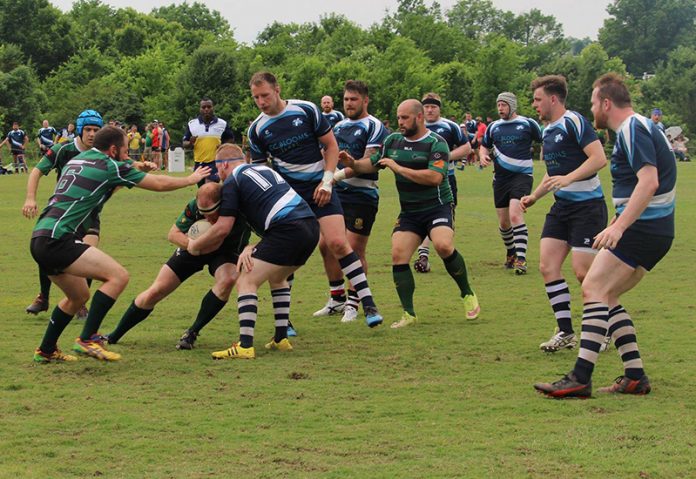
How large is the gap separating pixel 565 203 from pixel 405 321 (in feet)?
6.83

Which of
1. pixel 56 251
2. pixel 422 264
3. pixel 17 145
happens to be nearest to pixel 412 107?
pixel 56 251

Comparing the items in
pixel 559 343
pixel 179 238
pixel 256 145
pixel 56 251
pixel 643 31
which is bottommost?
pixel 559 343

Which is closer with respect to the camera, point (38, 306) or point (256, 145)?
point (256, 145)

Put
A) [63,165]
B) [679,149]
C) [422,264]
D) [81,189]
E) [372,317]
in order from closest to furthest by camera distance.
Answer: [81,189]
[372,317]
[63,165]
[422,264]
[679,149]

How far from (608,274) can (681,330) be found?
285 cm

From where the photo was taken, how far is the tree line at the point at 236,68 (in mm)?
58344

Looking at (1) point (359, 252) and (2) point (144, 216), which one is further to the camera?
(2) point (144, 216)

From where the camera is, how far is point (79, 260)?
8039 mm

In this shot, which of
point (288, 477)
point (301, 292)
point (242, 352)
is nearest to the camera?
point (288, 477)

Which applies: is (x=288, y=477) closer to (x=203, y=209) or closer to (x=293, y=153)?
(x=203, y=209)

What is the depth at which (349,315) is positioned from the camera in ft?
34.6

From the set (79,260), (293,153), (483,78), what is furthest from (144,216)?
(483,78)

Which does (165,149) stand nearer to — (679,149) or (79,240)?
(679,149)

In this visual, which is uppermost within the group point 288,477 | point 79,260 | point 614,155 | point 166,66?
point 166,66
